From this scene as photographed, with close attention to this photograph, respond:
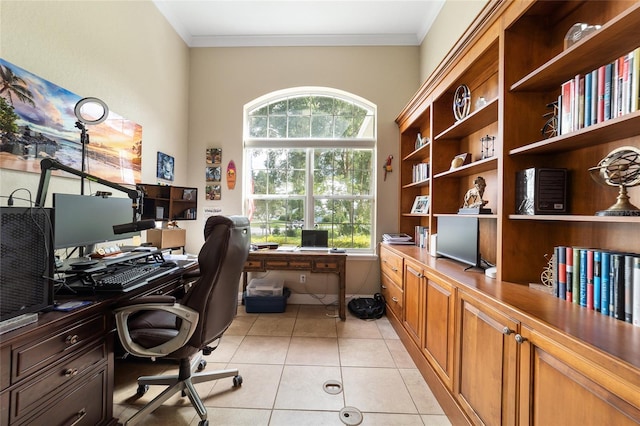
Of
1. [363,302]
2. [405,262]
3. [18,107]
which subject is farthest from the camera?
[363,302]

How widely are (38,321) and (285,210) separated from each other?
2645mm

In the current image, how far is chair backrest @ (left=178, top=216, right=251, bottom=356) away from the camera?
1.32 metres

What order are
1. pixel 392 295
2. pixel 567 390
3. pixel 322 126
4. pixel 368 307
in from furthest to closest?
pixel 322 126 < pixel 368 307 < pixel 392 295 < pixel 567 390

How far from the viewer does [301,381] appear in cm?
180

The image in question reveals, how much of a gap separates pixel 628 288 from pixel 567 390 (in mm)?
435

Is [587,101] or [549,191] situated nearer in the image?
[587,101]

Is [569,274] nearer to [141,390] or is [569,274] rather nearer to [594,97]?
[594,97]

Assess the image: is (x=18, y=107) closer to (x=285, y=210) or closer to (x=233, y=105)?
(x=233, y=105)

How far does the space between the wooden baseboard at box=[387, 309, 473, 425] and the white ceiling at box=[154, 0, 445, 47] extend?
10.8 ft

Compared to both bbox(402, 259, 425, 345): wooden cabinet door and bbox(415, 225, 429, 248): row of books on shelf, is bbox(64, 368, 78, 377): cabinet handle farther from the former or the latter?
bbox(415, 225, 429, 248): row of books on shelf

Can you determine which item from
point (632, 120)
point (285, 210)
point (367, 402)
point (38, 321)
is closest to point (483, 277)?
point (632, 120)

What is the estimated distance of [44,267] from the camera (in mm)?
1001

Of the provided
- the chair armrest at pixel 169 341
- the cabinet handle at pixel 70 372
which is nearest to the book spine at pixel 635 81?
the chair armrest at pixel 169 341

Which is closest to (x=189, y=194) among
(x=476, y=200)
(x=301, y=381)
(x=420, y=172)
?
(x=301, y=381)
